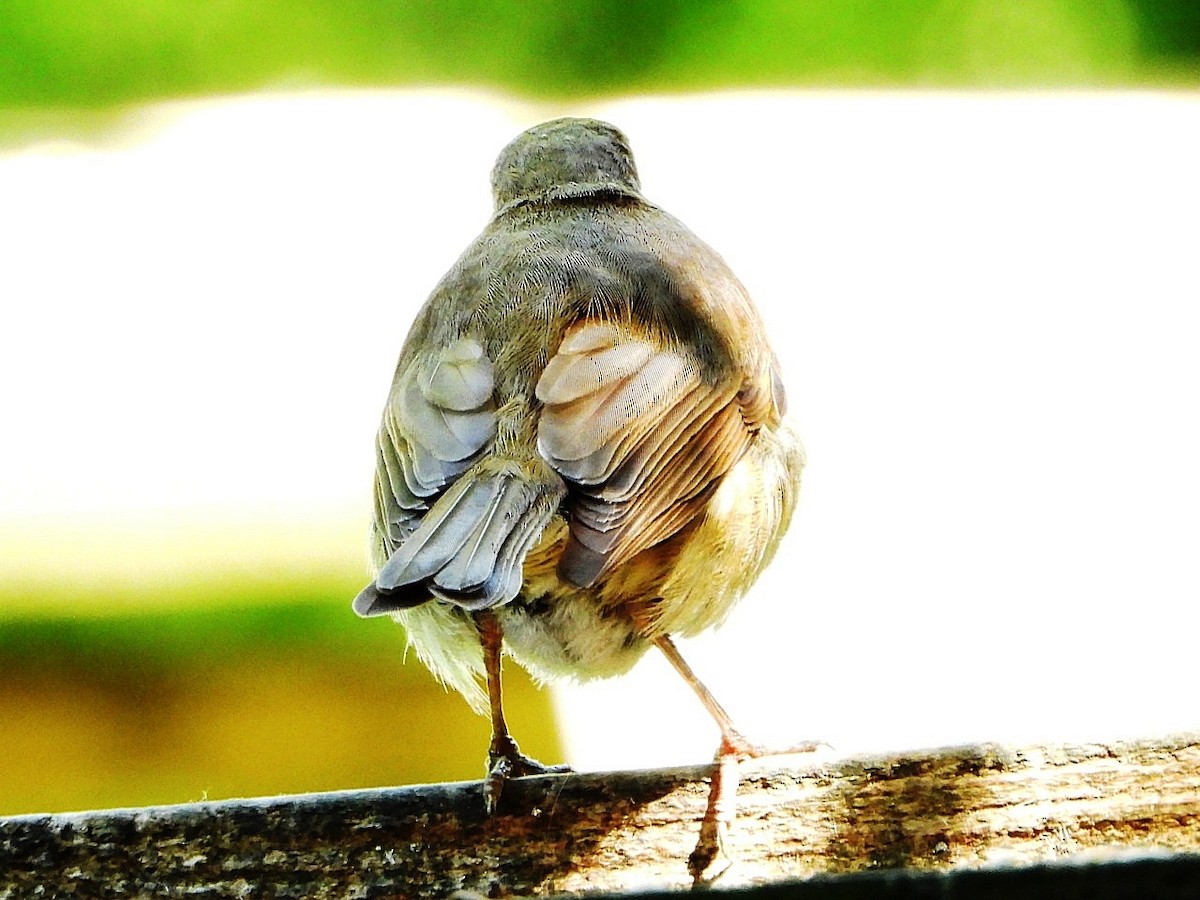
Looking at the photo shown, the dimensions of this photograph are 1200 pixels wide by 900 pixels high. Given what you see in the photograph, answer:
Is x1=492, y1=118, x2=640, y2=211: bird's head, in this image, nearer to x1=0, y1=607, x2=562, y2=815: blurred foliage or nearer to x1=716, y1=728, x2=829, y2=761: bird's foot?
x1=0, y1=607, x2=562, y2=815: blurred foliage

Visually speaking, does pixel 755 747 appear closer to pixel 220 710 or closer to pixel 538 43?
pixel 220 710

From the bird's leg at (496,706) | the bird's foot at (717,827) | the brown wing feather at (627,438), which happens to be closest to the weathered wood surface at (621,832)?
the bird's foot at (717,827)

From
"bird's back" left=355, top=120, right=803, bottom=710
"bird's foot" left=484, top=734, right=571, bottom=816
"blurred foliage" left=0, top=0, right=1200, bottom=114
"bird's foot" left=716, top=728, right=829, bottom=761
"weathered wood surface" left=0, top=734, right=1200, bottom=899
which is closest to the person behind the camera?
"weathered wood surface" left=0, top=734, right=1200, bottom=899

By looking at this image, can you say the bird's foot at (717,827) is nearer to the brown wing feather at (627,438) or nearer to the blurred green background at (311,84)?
the brown wing feather at (627,438)

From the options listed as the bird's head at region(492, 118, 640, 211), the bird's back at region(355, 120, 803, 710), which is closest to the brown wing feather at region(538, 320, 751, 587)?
the bird's back at region(355, 120, 803, 710)

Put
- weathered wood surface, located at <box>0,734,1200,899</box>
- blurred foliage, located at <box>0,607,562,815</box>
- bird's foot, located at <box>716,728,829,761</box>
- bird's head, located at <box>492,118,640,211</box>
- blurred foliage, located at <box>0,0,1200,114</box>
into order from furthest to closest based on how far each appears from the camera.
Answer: blurred foliage, located at <box>0,0,1200,114</box> < blurred foliage, located at <box>0,607,562,815</box> < bird's head, located at <box>492,118,640,211</box> < bird's foot, located at <box>716,728,829,761</box> < weathered wood surface, located at <box>0,734,1200,899</box>

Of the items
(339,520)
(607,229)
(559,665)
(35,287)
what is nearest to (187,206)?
(35,287)

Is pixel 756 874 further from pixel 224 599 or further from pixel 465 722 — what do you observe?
pixel 224 599
